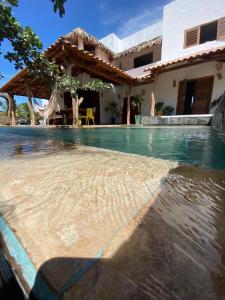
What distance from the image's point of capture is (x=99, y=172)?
149cm

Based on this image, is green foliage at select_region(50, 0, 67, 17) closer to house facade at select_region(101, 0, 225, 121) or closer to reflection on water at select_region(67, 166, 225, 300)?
reflection on water at select_region(67, 166, 225, 300)

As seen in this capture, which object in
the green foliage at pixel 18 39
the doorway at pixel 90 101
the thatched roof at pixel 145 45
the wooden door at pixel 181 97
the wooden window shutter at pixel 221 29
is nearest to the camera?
the green foliage at pixel 18 39

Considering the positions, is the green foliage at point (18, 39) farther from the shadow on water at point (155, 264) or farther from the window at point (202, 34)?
the window at point (202, 34)

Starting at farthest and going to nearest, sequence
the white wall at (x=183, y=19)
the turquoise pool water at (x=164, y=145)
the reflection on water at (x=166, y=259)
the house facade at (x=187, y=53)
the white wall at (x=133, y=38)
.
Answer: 1. the white wall at (x=133, y=38)
2. the white wall at (x=183, y=19)
3. the house facade at (x=187, y=53)
4. the turquoise pool water at (x=164, y=145)
5. the reflection on water at (x=166, y=259)

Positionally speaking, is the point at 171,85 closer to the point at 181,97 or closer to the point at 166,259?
the point at 181,97

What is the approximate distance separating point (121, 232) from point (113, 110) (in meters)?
11.6

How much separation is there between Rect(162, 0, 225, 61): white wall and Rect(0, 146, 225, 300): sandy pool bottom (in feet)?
33.9

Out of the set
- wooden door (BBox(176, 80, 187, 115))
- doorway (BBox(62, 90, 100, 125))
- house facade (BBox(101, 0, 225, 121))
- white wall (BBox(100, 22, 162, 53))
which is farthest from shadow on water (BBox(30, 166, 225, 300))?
white wall (BBox(100, 22, 162, 53))

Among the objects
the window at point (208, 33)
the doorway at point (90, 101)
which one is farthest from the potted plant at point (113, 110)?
the window at point (208, 33)

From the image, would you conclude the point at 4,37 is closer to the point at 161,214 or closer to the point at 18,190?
the point at 18,190

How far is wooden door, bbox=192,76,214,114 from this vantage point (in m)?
8.98

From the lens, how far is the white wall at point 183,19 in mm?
8641

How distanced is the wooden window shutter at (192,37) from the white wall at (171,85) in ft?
4.44

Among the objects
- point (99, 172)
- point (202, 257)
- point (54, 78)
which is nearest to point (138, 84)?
point (54, 78)
